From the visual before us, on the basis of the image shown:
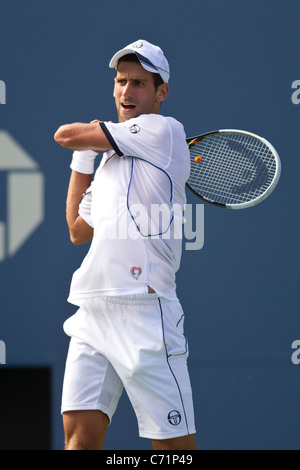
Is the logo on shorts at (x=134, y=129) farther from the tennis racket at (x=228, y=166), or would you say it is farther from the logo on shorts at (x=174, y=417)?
the logo on shorts at (x=174, y=417)

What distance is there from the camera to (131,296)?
2.50 metres

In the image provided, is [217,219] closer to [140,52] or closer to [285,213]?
[285,213]

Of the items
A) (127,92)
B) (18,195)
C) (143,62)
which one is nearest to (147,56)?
(143,62)

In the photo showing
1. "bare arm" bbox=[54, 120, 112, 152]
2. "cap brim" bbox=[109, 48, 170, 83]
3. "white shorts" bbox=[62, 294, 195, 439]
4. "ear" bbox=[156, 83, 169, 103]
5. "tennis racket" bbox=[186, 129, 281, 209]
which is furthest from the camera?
"tennis racket" bbox=[186, 129, 281, 209]

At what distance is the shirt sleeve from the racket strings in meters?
0.43

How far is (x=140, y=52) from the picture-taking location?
8.84 feet

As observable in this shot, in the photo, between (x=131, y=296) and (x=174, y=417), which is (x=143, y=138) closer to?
(x=131, y=296)

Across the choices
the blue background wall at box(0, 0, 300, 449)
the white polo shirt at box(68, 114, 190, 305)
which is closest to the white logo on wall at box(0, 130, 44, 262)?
the blue background wall at box(0, 0, 300, 449)

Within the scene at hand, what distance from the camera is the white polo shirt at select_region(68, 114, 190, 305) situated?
8.25 ft

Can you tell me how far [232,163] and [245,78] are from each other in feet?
2.37

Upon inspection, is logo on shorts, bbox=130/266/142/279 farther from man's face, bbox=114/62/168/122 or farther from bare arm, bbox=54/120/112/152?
man's face, bbox=114/62/168/122

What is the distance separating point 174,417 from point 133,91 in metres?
1.05
